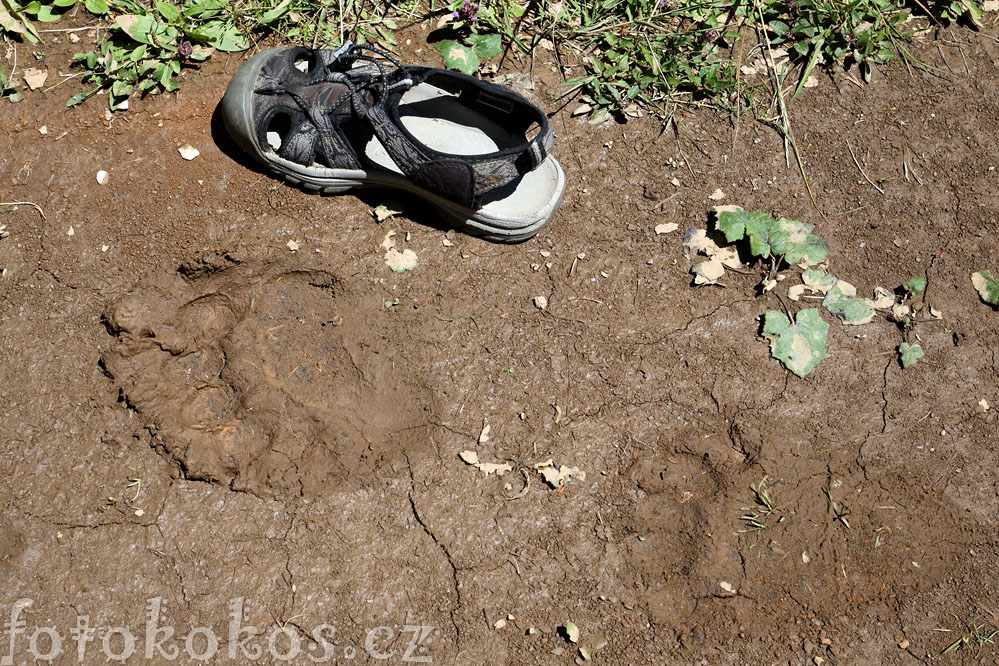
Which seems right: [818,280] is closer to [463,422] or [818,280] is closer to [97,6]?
[463,422]

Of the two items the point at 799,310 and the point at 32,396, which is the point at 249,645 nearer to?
the point at 32,396

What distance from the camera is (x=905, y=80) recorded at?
260cm

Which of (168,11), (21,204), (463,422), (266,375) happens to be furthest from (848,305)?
(21,204)

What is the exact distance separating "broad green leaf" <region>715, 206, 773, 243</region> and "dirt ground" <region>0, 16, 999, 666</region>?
0.25 feet

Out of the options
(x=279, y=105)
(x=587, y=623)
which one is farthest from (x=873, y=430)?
(x=279, y=105)

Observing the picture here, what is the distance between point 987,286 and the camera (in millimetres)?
2342

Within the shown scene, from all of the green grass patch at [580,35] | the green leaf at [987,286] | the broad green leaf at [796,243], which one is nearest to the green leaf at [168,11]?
the green grass patch at [580,35]

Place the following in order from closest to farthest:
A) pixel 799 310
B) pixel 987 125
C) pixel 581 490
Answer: pixel 581 490 < pixel 799 310 < pixel 987 125

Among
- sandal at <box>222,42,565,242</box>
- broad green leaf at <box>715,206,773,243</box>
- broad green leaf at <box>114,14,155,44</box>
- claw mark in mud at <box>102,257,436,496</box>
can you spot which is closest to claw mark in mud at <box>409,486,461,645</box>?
claw mark in mud at <box>102,257,436,496</box>

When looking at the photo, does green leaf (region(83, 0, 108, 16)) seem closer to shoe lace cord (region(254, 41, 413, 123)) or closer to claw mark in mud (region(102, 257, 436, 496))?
shoe lace cord (region(254, 41, 413, 123))

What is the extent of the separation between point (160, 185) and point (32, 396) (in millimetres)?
806

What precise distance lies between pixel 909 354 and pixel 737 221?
727 millimetres

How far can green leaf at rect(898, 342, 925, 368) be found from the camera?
227cm

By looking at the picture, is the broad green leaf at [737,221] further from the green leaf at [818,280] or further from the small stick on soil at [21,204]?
the small stick on soil at [21,204]
